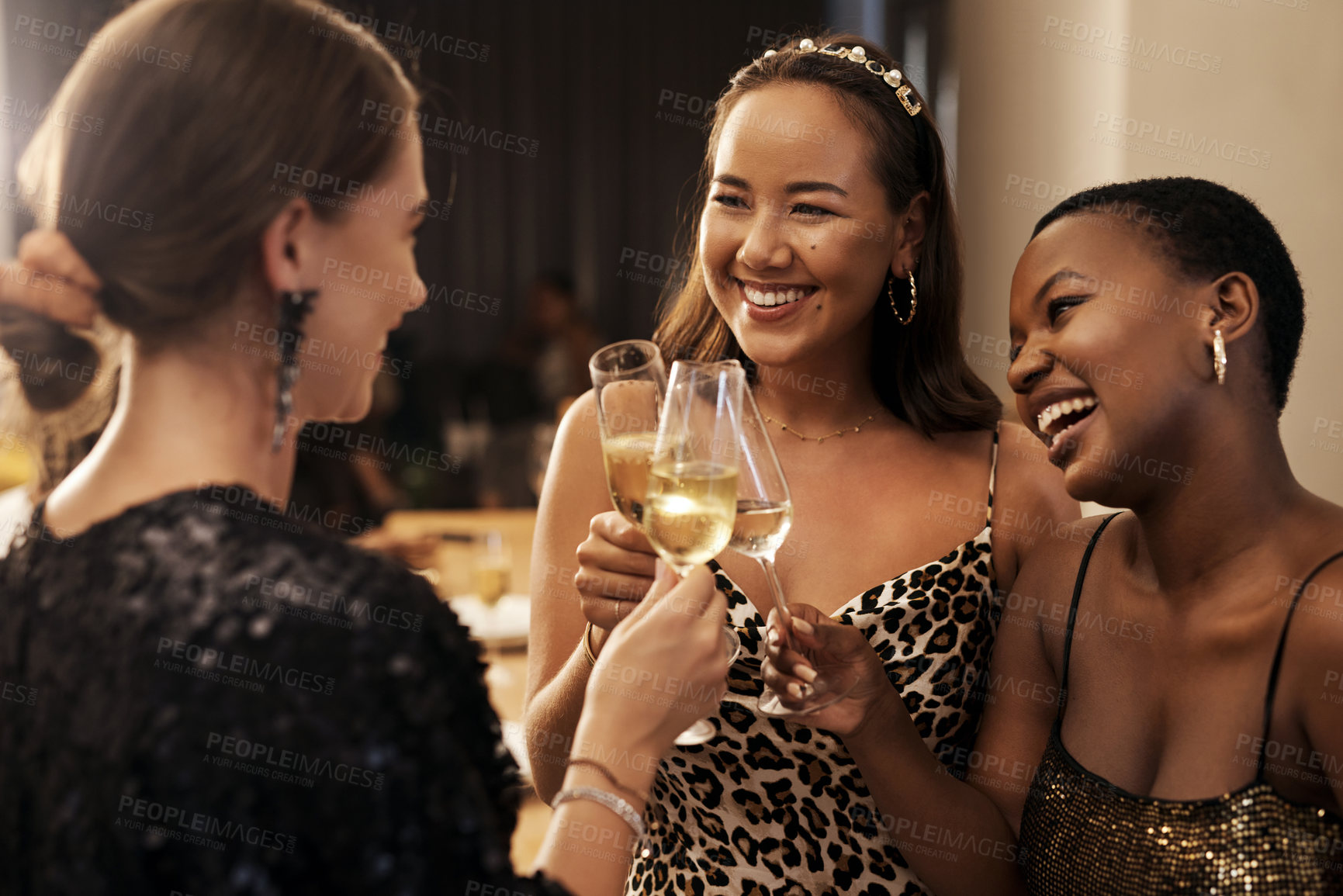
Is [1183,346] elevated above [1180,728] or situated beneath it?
elevated above

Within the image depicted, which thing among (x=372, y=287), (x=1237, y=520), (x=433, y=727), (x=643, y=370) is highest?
(x=372, y=287)

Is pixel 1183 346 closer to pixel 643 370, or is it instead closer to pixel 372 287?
pixel 643 370

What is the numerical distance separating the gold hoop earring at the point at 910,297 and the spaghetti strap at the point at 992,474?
25cm

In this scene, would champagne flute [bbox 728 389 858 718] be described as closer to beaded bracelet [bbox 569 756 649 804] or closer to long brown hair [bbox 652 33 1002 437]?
beaded bracelet [bbox 569 756 649 804]

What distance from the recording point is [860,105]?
177 centimetres

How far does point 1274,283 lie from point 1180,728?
1.87ft

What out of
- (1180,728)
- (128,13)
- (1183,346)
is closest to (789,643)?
(1180,728)

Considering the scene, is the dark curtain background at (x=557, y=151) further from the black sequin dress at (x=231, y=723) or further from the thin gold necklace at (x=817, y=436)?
the black sequin dress at (x=231, y=723)

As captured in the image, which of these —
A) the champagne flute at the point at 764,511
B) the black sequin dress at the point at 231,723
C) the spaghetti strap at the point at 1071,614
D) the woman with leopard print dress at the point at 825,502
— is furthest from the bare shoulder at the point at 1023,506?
the black sequin dress at the point at 231,723

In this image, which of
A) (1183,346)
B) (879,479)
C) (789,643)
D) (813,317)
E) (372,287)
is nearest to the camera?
(372,287)

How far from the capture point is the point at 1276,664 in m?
1.26

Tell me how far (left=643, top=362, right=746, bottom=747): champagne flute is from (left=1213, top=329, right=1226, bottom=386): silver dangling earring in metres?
0.58

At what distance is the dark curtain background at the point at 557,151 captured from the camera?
7.77 metres

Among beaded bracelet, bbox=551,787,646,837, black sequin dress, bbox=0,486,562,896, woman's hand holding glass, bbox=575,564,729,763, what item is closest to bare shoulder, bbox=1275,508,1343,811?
woman's hand holding glass, bbox=575,564,729,763
